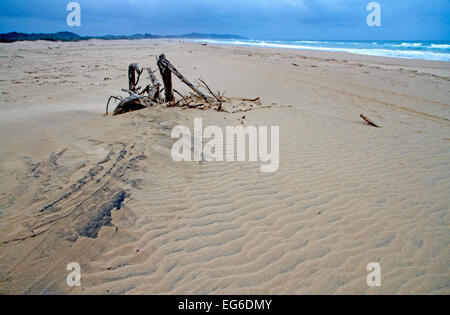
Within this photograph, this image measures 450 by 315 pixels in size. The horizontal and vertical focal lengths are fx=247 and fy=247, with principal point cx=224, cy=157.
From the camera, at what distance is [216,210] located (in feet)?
10.9

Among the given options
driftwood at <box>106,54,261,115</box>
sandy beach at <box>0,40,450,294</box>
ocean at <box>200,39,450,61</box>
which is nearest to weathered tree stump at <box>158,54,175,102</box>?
driftwood at <box>106,54,261,115</box>

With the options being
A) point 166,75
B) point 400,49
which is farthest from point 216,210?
point 400,49

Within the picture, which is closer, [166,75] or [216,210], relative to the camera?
[216,210]

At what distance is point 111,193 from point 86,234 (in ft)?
2.49

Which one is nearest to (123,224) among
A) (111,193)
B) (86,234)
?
(86,234)

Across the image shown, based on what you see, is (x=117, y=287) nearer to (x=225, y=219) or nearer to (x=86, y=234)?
(x=86, y=234)

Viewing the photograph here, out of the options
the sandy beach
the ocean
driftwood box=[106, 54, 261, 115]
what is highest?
the ocean

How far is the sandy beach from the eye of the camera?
237cm

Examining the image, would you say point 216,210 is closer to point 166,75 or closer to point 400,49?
point 166,75

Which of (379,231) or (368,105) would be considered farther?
(368,105)

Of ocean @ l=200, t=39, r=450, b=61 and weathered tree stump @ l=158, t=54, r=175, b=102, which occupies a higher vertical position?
ocean @ l=200, t=39, r=450, b=61

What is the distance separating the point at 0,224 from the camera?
282 centimetres

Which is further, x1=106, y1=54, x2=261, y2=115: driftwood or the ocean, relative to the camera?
the ocean

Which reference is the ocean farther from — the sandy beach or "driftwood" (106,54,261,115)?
the sandy beach
